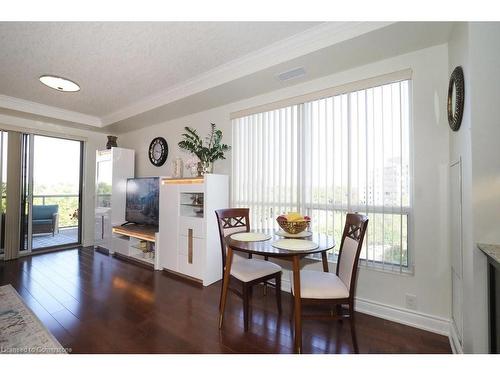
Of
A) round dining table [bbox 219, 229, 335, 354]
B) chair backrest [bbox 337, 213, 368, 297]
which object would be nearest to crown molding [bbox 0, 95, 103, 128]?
round dining table [bbox 219, 229, 335, 354]

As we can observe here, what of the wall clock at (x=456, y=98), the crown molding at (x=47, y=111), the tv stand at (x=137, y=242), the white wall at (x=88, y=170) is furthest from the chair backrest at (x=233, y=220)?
the white wall at (x=88, y=170)

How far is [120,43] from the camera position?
2049mm

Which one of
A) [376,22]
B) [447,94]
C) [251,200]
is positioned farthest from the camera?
[251,200]

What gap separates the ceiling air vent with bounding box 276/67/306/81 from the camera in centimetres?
224

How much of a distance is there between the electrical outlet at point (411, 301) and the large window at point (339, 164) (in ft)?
0.78

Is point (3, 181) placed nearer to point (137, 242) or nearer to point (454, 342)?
point (137, 242)

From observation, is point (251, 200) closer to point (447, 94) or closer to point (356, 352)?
point (356, 352)

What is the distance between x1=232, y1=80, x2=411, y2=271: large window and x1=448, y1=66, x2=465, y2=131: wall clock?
0.99 feet

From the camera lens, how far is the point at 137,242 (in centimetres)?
378

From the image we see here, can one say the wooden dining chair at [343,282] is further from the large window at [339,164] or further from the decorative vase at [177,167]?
the decorative vase at [177,167]

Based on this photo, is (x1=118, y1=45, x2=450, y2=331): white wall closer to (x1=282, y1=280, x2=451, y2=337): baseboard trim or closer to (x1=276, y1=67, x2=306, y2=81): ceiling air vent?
(x1=282, y1=280, x2=451, y2=337): baseboard trim

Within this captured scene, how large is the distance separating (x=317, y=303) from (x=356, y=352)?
0.43 metres

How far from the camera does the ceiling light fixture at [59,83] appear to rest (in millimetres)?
2636
